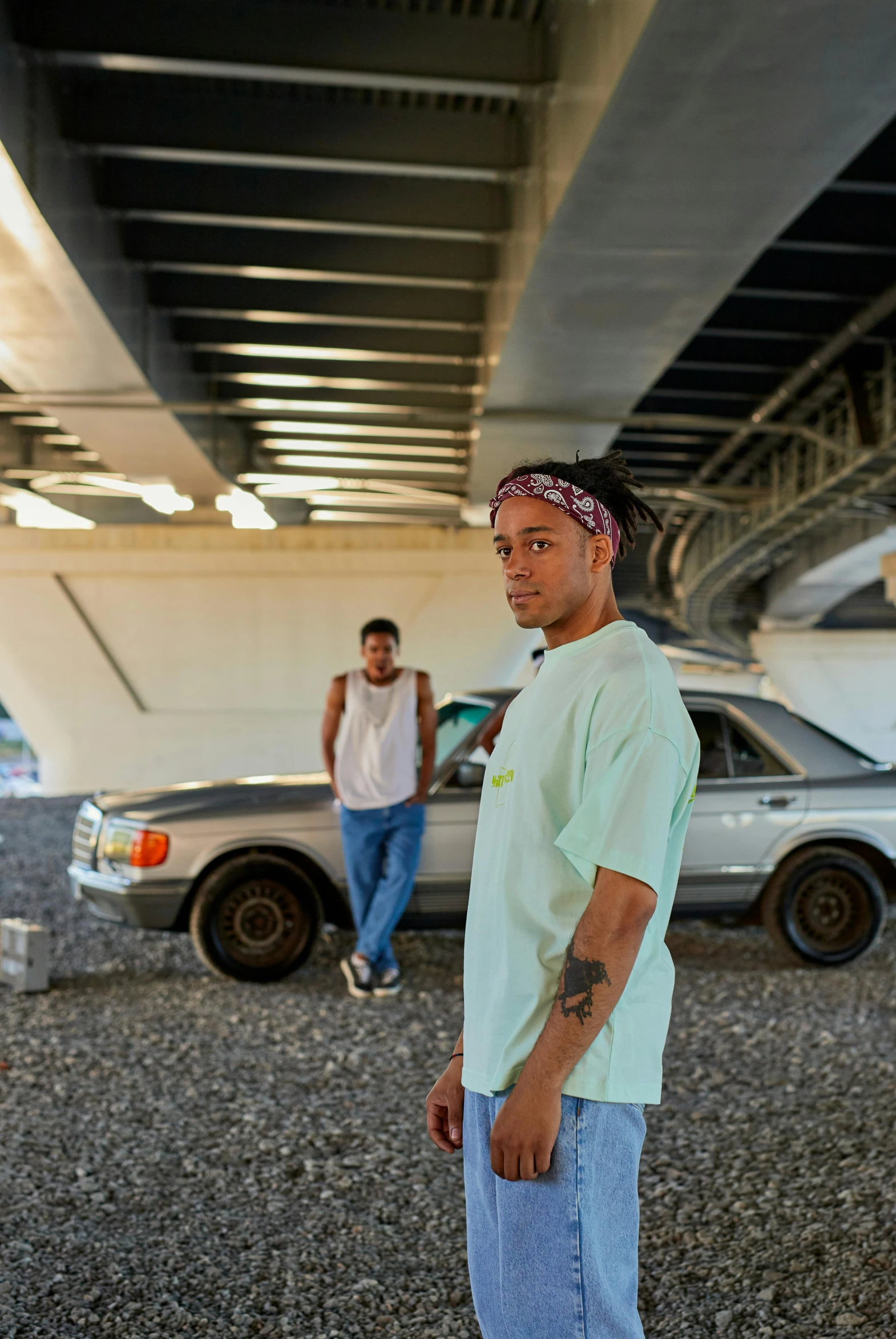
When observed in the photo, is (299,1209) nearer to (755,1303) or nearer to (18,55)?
(755,1303)

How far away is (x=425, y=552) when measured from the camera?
77.5 ft

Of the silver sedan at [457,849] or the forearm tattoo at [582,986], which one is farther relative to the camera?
the silver sedan at [457,849]

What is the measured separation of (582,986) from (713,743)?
20.1ft

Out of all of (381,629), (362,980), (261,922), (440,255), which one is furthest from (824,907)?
(440,255)

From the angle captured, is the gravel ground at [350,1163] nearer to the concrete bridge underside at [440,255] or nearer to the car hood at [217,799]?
the car hood at [217,799]

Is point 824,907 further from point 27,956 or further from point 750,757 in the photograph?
point 27,956

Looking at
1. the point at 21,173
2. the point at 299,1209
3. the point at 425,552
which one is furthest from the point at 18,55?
the point at 425,552

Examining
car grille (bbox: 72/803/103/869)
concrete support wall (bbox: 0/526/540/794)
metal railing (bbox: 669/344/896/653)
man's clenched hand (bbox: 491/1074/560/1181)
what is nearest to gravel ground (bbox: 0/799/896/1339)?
man's clenched hand (bbox: 491/1074/560/1181)

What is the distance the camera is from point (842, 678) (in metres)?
39.5

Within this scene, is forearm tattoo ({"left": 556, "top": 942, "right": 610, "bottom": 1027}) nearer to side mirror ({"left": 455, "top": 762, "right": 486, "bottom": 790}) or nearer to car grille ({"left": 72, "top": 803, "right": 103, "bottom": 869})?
side mirror ({"left": 455, "top": 762, "right": 486, "bottom": 790})

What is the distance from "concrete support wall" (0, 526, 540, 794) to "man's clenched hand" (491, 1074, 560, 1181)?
21545 millimetres

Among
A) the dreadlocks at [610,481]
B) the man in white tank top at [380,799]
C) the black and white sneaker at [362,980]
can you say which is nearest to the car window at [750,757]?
the man in white tank top at [380,799]

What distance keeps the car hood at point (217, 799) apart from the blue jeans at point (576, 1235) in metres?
5.62

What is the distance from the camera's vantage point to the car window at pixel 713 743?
25.1 ft
